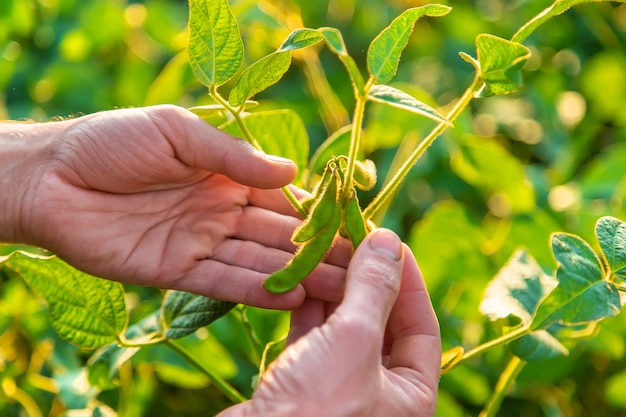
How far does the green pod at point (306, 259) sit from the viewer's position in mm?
944

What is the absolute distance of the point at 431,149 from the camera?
1726 millimetres

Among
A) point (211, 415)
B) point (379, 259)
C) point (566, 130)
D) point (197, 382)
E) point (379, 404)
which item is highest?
point (379, 259)

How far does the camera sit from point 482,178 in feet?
5.05

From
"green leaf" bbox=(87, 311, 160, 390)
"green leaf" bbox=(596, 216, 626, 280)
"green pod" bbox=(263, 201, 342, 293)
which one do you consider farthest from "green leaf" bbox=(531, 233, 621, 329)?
"green leaf" bbox=(87, 311, 160, 390)

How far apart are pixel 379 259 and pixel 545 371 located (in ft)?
1.90

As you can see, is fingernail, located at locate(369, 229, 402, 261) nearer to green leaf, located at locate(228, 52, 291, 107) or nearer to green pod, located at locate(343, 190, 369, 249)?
green pod, located at locate(343, 190, 369, 249)

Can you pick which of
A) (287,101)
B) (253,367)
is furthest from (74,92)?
(253,367)

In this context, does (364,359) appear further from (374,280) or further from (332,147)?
(332,147)

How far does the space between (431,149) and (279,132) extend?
0.61m

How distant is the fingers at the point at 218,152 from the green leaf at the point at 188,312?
159 millimetres

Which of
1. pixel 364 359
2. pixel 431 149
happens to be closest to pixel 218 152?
pixel 364 359

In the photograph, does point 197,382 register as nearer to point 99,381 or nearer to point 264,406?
point 99,381

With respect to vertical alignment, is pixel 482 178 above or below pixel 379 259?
below

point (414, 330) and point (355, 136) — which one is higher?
point (355, 136)
